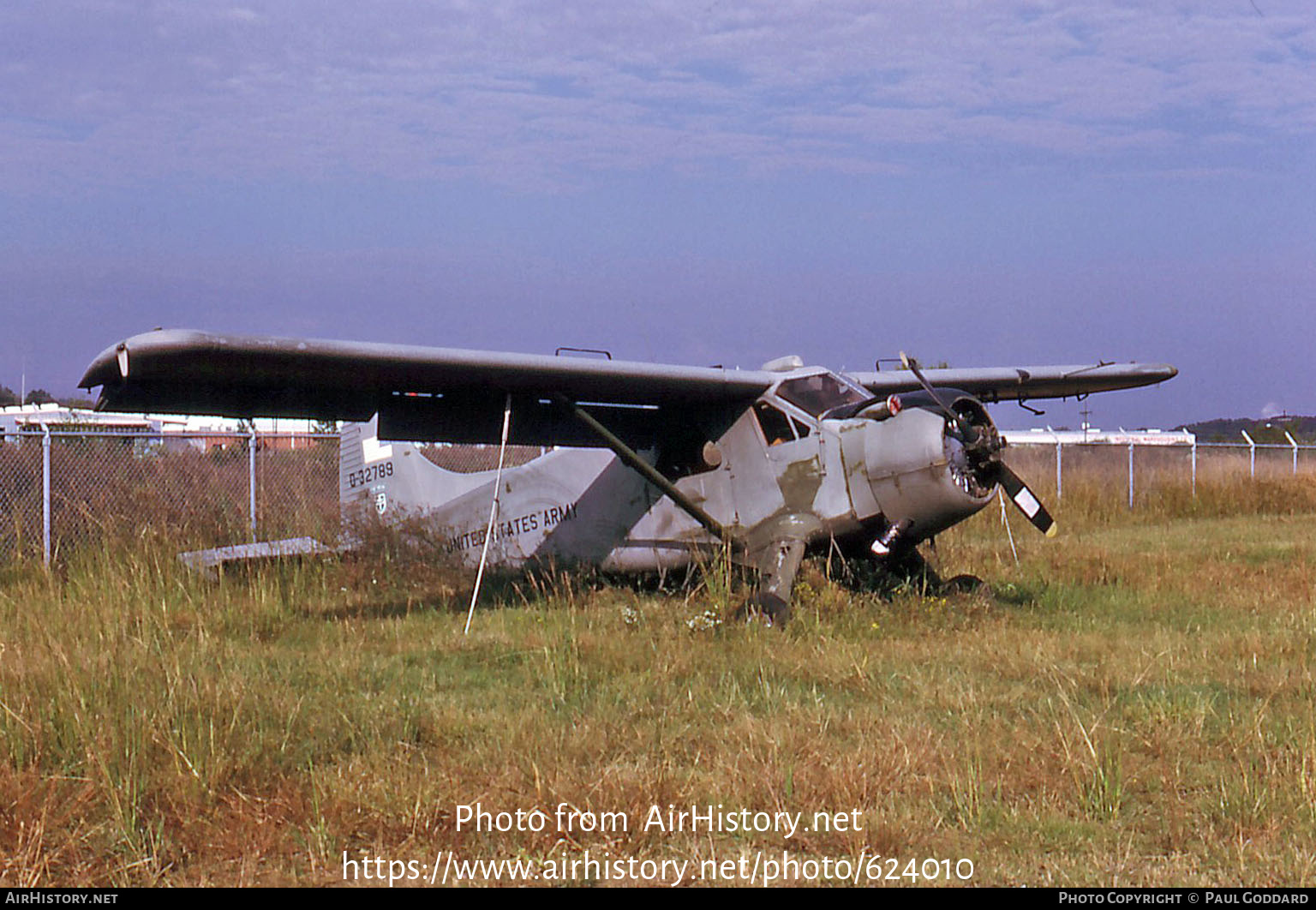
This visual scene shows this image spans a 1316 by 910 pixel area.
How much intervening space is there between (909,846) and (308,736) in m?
2.83

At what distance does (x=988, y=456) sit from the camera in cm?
904

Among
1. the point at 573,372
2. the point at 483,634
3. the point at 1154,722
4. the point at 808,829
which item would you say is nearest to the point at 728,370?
the point at 573,372

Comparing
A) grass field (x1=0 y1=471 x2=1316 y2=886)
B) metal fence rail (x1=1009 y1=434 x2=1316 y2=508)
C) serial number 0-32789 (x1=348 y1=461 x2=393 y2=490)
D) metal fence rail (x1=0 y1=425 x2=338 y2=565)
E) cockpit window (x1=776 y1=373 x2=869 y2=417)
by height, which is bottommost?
metal fence rail (x1=1009 y1=434 x2=1316 y2=508)

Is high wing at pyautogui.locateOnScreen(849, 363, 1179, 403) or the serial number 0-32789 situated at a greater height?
high wing at pyautogui.locateOnScreen(849, 363, 1179, 403)

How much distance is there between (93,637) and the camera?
707cm

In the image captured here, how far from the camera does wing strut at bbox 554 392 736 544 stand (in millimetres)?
9820

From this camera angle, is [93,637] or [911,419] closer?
[93,637]

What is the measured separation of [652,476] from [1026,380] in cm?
639

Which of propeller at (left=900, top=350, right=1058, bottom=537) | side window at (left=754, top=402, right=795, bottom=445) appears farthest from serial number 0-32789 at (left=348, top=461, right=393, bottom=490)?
propeller at (left=900, top=350, right=1058, bottom=537)

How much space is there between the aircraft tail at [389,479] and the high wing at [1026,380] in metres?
4.81

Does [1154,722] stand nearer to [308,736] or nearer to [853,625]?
[853,625]

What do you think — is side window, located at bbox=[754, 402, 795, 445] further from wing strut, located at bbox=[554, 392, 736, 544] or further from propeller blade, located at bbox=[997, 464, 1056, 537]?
propeller blade, located at bbox=[997, 464, 1056, 537]

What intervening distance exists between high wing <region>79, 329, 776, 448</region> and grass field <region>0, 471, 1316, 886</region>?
158cm

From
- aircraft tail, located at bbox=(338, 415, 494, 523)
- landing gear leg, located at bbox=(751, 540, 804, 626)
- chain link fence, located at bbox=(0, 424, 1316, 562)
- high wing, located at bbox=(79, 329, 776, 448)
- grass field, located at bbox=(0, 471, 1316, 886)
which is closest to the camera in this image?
grass field, located at bbox=(0, 471, 1316, 886)
